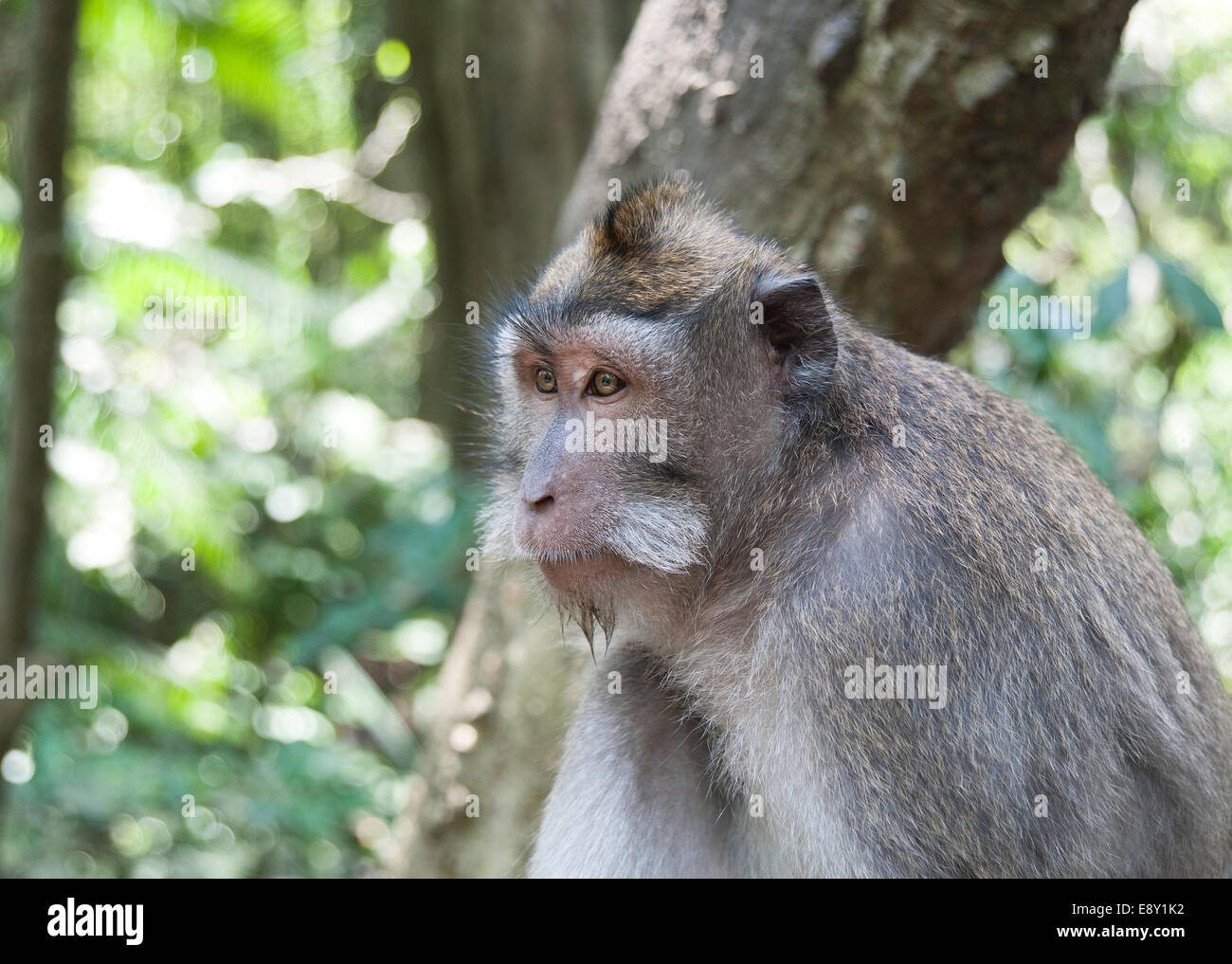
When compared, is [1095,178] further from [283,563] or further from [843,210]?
[283,563]

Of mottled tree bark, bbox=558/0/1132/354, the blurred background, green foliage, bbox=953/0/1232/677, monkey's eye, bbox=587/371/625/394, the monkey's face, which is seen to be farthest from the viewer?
the blurred background

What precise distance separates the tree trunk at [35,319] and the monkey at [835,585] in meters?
1.86

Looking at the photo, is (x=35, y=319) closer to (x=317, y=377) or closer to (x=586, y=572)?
(x=586, y=572)

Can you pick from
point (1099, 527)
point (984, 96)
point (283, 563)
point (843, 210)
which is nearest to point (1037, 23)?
point (984, 96)

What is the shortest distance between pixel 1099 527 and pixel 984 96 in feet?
7.17

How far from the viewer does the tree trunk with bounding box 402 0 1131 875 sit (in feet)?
15.6

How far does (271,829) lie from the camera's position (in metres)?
8.30

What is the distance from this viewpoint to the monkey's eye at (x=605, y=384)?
131 inches

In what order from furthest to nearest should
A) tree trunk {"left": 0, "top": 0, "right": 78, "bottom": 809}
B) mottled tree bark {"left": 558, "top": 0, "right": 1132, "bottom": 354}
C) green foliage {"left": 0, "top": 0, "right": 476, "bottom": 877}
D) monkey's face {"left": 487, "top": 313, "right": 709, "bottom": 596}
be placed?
green foliage {"left": 0, "top": 0, "right": 476, "bottom": 877} < mottled tree bark {"left": 558, "top": 0, "right": 1132, "bottom": 354} < tree trunk {"left": 0, "top": 0, "right": 78, "bottom": 809} < monkey's face {"left": 487, "top": 313, "right": 709, "bottom": 596}

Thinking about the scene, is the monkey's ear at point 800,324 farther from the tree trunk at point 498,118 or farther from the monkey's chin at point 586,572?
the tree trunk at point 498,118

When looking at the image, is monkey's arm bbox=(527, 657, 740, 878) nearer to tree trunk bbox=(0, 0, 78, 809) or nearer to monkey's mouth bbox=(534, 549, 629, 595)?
monkey's mouth bbox=(534, 549, 629, 595)

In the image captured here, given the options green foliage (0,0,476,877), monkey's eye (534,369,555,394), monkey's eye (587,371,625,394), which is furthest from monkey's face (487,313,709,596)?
green foliage (0,0,476,877)

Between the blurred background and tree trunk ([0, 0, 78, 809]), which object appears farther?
the blurred background

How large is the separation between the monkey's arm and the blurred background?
208 cm
